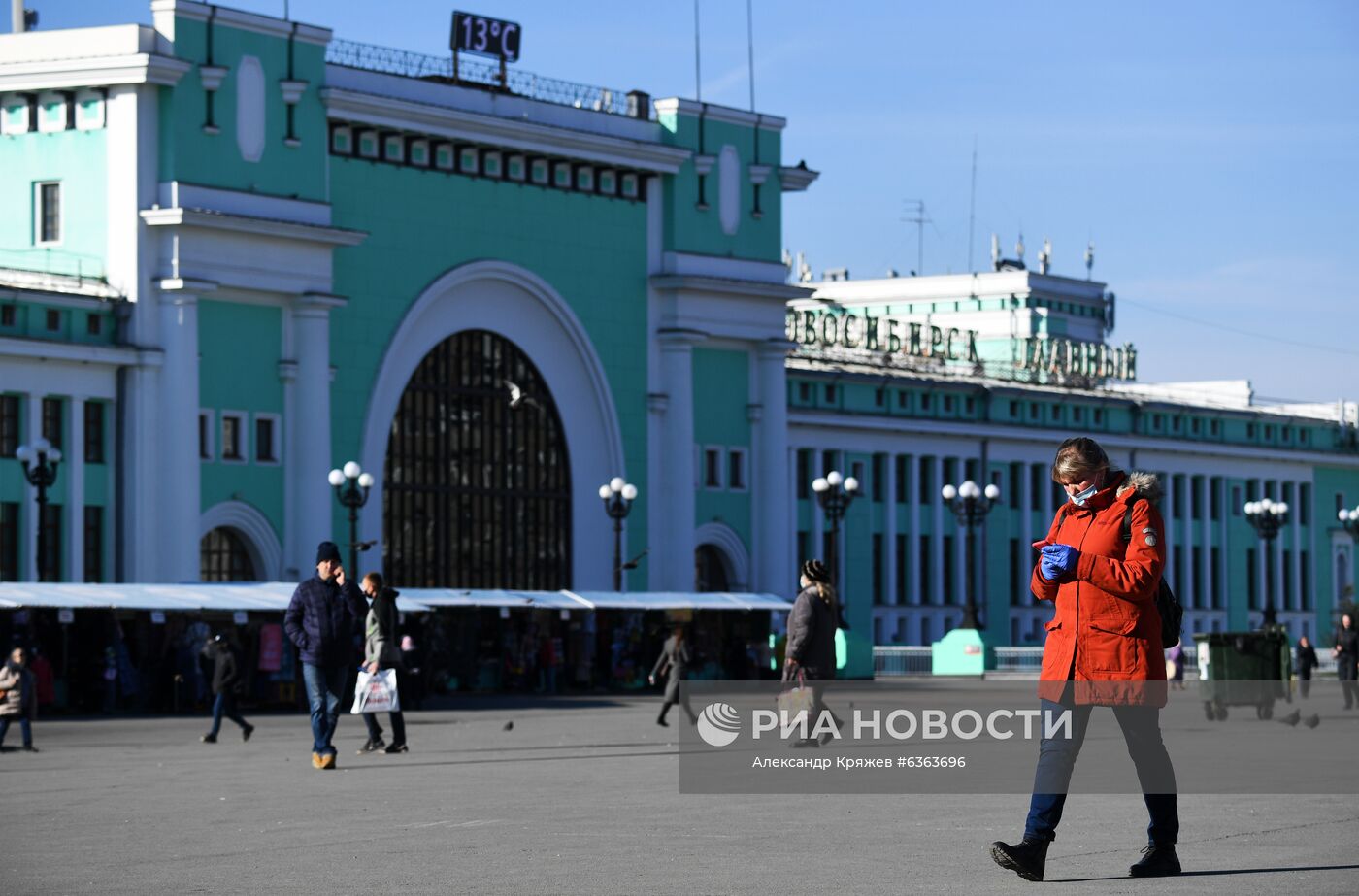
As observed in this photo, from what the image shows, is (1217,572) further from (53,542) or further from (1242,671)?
(1242,671)

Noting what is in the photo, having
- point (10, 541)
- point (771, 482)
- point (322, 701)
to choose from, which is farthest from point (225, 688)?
point (771, 482)

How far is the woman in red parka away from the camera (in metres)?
11.1

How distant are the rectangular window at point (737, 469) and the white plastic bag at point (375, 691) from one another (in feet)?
150

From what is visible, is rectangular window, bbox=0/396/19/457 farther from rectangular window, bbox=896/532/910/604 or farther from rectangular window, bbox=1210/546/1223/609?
rectangular window, bbox=1210/546/1223/609

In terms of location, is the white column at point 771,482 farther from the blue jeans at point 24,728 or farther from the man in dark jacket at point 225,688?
the blue jeans at point 24,728

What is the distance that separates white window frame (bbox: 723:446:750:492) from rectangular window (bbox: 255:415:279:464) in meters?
16.0

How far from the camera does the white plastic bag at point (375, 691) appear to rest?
23.0 m

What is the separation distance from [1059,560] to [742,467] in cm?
5800

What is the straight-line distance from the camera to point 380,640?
23047mm

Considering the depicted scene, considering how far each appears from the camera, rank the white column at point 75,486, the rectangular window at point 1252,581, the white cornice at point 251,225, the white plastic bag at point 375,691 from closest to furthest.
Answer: the white plastic bag at point 375,691, the white column at point 75,486, the white cornice at point 251,225, the rectangular window at point 1252,581

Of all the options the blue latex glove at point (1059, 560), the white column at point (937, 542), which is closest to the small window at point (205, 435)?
the white column at point (937, 542)

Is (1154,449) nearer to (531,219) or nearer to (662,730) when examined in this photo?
(531,219)

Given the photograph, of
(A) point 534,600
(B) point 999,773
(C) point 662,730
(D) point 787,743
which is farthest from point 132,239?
(B) point 999,773

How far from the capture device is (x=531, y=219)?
6322 cm
